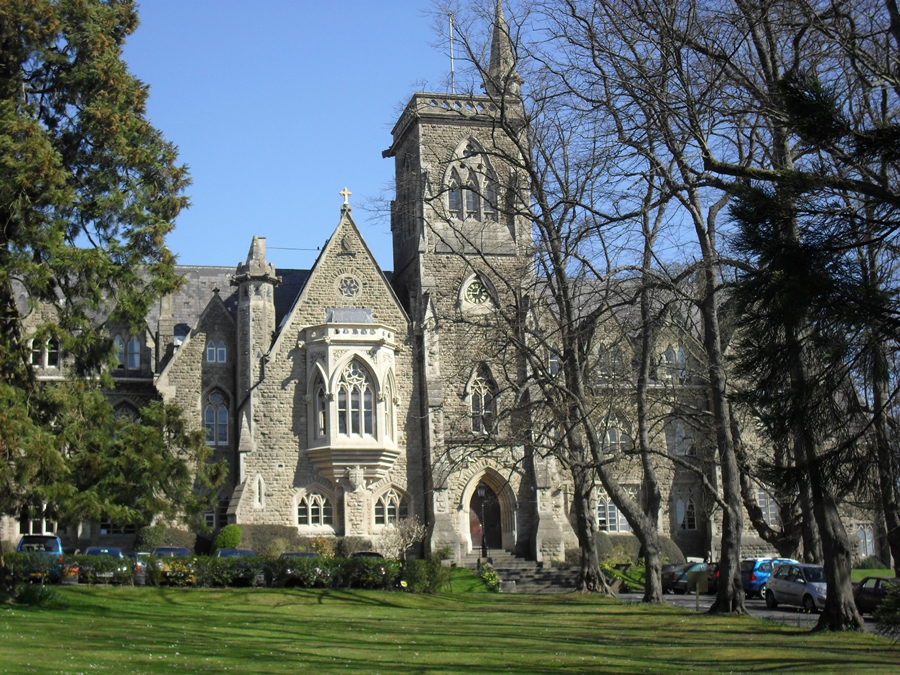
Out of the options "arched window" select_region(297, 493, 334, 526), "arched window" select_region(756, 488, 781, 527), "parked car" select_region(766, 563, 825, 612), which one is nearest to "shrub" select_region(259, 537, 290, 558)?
"arched window" select_region(297, 493, 334, 526)

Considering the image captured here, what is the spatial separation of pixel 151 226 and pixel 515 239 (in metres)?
21.8

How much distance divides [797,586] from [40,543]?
21.8 m

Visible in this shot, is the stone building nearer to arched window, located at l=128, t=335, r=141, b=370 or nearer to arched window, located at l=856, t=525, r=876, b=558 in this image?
arched window, located at l=128, t=335, r=141, b=370

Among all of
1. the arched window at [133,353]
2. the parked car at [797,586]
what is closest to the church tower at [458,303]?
the parked car at [797,586]

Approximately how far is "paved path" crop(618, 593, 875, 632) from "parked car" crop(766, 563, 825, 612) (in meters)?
0.28

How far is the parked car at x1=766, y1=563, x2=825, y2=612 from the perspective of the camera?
26.0 m

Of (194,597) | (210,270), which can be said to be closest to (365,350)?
(210,270)

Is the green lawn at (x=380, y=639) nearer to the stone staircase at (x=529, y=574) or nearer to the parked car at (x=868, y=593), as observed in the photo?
the parked car at (x=868, y=593)

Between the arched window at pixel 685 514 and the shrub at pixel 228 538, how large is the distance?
61.3 feet

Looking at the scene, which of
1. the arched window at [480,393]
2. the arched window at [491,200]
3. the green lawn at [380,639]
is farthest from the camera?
the arched window at [480,393]

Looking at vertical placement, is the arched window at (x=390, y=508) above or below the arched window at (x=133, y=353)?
below

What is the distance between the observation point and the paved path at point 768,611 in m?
22.7

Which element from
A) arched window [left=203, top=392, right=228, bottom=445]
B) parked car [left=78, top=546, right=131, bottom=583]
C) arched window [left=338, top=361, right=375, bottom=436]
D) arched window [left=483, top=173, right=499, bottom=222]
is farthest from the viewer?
arched window [left=203, top=392, right=228, bottom=445]

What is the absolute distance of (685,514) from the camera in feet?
141
